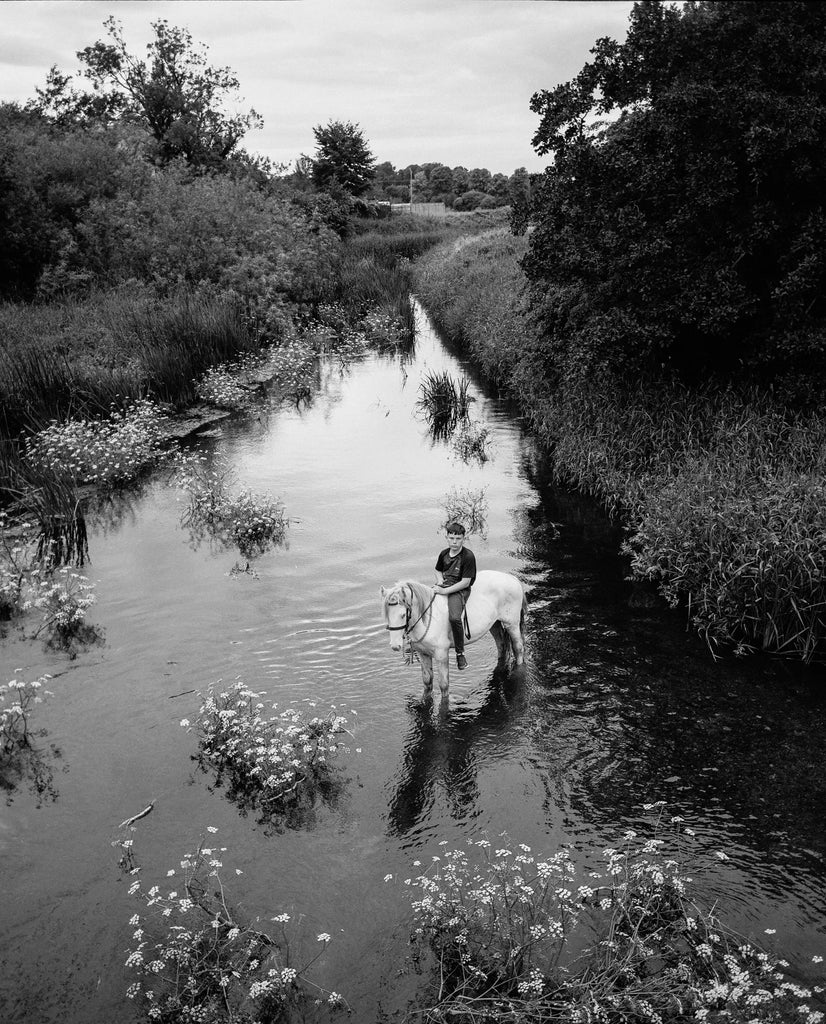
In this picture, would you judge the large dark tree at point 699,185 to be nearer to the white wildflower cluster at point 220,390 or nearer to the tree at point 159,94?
the white wildflower cluster at point 220,390

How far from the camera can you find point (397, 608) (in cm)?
854

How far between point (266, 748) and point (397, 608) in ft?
6.66

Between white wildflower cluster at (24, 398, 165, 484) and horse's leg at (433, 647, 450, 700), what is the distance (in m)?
10.0

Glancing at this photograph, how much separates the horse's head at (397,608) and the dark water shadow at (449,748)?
1157mm

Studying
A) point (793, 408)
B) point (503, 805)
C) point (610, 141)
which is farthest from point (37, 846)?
point (610, 141)

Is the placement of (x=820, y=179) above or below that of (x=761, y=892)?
above

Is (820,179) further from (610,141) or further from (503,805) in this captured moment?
(503,805)

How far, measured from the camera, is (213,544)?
1448 cm

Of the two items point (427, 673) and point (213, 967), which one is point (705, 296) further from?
point (213, 967)

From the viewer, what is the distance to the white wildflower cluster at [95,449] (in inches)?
659

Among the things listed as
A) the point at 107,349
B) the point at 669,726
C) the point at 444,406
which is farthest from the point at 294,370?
the point at 669,726

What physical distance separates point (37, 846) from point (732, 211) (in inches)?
544

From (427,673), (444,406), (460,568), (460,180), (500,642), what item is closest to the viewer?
(460,568)

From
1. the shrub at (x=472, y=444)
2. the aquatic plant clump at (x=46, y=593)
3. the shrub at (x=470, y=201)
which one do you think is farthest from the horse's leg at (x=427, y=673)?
the shrub at (x=470, y=201)
